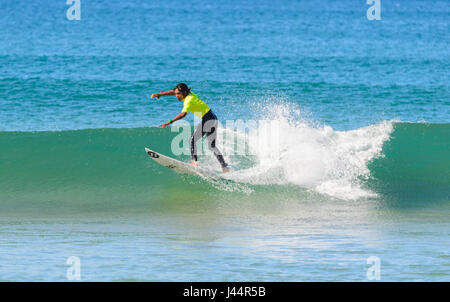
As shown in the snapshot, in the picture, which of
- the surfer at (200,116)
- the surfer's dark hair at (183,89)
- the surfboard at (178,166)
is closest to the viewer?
the surfer's dark hair at (183,89)

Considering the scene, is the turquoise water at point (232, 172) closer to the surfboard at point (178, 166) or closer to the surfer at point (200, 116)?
the surfboard at point (178, 166)

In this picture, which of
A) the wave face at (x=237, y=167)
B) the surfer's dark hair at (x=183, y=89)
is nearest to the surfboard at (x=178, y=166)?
the wave face at (x=237, y=167)

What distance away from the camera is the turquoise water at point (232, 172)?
7.89m

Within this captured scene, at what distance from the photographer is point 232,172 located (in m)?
12.5

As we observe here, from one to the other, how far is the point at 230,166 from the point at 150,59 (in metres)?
20.0

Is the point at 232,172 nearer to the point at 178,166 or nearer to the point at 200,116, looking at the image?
the point at 178,166

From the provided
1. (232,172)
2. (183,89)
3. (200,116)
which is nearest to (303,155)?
(232,172)

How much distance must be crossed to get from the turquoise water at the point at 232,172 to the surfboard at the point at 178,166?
16cm

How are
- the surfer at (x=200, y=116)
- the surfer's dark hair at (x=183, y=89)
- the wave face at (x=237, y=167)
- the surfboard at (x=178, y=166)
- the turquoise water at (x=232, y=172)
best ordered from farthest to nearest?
the surfboard at (x=178, y=166) < the wave face at (x=237, y=167) < the surfer at (x=200, y=116) < the surfer's dark hair at (x=183, y=89) < the turquoise water at (x=232, y=172)

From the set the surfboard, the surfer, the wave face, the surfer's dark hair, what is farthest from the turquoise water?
the surfer's dark hair

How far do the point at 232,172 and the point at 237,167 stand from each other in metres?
0.74

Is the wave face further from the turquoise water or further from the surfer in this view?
the surfer

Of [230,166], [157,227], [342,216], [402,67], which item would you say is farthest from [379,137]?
[402,67]

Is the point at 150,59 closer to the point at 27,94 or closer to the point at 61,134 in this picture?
the point at 27,94
